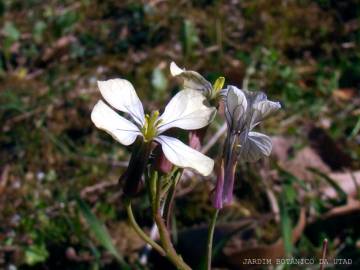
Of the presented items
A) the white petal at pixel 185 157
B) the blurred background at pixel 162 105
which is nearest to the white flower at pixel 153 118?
the white petal at pixel 185 157

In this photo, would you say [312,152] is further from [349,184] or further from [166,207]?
[166,207]

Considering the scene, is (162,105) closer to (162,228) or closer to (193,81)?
(193,81)

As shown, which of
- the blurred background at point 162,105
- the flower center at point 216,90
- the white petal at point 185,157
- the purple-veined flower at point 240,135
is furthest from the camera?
the blurred background at point 162,105

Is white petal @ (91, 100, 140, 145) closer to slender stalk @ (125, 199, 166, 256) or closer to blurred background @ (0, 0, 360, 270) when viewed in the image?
slender stalk @ (125, 199, 166, 256)

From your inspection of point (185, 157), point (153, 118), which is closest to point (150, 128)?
point (153, 118)

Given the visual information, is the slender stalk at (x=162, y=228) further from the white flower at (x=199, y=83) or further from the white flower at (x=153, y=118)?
the white flower at (x=199, y=83)
